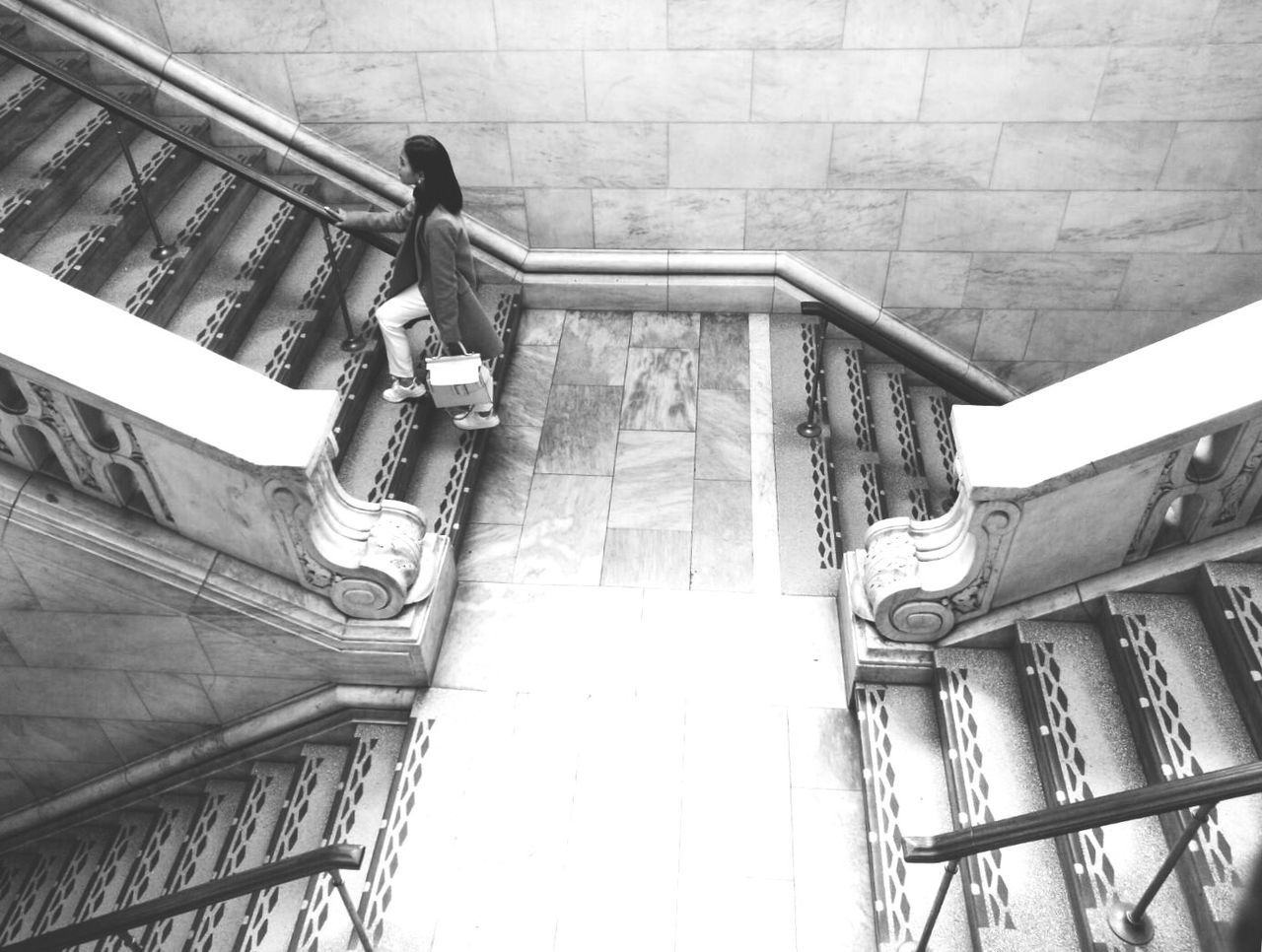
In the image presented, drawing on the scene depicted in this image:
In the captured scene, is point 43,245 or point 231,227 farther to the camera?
point 231,227

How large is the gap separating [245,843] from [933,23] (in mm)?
5152

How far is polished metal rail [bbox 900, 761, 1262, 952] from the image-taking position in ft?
8.96

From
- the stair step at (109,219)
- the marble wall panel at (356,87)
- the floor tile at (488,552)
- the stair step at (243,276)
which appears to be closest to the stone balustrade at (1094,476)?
the floor tile at (488,552)

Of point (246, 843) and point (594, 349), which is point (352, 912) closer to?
point (246, 843)

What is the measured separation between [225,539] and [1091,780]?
342cm

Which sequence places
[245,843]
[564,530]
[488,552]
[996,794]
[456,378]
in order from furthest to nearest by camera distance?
[564,530] < [488,552] < [456,378] < [245,843] < [996,794]

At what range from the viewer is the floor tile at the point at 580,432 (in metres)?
5.79

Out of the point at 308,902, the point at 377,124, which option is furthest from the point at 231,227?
the point at 308,902

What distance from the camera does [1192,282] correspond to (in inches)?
248

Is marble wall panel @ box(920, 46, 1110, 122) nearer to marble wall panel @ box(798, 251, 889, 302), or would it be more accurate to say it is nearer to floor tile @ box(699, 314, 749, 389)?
marble wall panel @ box(798, 251, 889, 302)

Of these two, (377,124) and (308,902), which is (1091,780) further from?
(377,124)

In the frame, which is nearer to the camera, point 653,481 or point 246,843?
point 246,843

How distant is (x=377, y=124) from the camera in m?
6.36

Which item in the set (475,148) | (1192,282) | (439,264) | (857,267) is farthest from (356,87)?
(1192,282)
